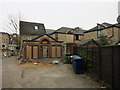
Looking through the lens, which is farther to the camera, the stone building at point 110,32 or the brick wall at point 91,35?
the brick wall at point 91,35

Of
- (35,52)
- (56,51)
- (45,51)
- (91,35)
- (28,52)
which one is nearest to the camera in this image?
(28,52)

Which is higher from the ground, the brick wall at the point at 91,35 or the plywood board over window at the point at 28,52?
the brick wall at the point at 91,35

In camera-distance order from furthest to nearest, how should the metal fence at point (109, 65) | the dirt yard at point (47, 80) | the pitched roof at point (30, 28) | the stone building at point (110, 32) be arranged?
the pitched roof at point (30, 28) < the stone building at point (110, 32) < the dirt yard at point (47, 80) < the metal fence at point (109, 65)

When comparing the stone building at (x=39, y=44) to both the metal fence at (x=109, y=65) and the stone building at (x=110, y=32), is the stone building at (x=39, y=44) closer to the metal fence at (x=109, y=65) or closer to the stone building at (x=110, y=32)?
the stone building at (x=110, y=32)

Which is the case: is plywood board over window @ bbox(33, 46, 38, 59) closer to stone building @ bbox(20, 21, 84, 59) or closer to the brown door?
stone building @ bbox(20, 21, 84, 59)

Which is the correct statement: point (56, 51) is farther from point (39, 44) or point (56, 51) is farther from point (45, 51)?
point (39, 44)

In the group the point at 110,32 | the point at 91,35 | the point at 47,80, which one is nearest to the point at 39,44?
the point at 47,80

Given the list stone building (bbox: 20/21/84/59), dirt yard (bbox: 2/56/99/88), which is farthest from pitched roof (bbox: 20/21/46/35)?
dirt yard (bbox: 2/56/99/88)

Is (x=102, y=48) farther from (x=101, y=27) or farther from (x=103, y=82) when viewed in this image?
(x=101, y=27)

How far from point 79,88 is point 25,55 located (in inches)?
439

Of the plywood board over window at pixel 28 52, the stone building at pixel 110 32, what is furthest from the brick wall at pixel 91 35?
the plywood board over window at pixel 28 52

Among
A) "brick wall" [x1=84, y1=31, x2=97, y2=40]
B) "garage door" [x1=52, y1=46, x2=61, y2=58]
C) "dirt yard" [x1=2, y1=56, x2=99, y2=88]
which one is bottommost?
"dirt yard" [x1=2, y1=56, x2=99, y2=88]

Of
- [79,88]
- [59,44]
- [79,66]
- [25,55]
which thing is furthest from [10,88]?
[59,44]

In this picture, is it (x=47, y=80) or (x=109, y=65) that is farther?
(x=47, y=80)
